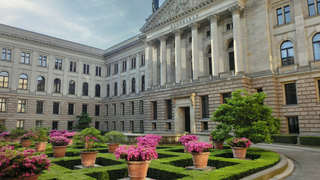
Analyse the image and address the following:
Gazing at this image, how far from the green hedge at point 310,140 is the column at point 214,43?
43.9 ft

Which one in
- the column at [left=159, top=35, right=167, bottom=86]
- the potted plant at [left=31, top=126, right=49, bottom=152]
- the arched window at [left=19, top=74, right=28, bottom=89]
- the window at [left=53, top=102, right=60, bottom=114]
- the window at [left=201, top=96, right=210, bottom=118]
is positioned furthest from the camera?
the window at [left=53, top=102, right=60, bottom=114]

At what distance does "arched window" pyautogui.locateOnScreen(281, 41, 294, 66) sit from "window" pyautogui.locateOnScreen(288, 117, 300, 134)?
689cm

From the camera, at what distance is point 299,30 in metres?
28.5

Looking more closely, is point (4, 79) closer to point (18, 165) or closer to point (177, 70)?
point (177, 70)

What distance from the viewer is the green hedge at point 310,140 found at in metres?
23.4

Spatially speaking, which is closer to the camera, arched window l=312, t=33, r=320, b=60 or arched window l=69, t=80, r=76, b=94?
arched window l=312, t=33, r=320, b=60

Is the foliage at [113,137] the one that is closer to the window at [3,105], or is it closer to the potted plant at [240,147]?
the potted plant at [240,147]

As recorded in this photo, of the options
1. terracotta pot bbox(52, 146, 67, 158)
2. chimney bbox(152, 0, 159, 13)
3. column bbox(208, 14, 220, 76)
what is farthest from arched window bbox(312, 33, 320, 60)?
chimney bbox(152, 0, 159, 13)

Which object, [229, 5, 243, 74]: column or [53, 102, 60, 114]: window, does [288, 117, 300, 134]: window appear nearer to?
[229, 5, 243, 74]: column

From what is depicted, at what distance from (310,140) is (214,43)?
17367mm

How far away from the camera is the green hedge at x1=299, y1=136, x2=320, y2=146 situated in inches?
922

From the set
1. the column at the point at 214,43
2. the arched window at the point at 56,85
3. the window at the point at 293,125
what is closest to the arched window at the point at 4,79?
the arched window at the point at 56,85

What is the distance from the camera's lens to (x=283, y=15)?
99.5 ft

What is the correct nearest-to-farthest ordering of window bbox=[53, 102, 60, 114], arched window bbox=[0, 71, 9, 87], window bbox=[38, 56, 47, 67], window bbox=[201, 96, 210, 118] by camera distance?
window bbox=[201, 96, 210, 118]
arched window bbox=[0, 71, 9, 87]
window bbox=[38, 56, 47, 67]
window bbox=[53, 102, 60, 114]
